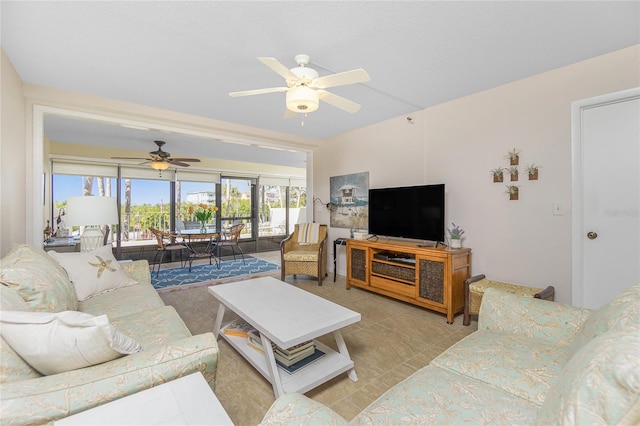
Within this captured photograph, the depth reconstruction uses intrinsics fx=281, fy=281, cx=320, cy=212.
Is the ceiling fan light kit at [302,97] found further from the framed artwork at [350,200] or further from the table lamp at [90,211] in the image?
the framed artwork at [350,200]

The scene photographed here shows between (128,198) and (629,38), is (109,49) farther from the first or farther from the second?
(128,198)

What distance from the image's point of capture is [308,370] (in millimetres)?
1815

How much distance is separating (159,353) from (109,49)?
2.35m

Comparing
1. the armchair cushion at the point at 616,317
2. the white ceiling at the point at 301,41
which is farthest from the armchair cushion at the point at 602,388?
the white ceiling at the point at 301,41

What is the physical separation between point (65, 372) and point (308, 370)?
1255 mm

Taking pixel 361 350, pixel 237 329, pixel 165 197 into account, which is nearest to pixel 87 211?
pixel 237 329

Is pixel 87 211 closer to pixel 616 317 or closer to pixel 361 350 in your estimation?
pixel 361 350

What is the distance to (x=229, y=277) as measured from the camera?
4668mm

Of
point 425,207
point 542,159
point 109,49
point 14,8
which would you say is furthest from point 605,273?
point 14,8

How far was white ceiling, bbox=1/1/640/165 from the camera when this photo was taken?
67.8 inches

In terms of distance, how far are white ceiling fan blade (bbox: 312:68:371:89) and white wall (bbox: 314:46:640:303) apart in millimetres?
1774

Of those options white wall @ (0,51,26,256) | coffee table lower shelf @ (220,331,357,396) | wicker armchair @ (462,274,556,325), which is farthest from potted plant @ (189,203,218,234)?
wicker armchair @ (462,274,556,325)

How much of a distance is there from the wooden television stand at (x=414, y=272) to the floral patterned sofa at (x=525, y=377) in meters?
1.13

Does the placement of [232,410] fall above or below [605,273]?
below
